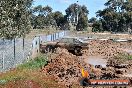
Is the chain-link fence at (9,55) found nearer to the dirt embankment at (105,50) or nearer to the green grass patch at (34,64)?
the green grass patch at (34,64)

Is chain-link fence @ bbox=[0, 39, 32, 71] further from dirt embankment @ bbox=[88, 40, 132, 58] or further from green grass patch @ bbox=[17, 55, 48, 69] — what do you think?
dirt embankment @ bbox=[88, 40, 132, 58]

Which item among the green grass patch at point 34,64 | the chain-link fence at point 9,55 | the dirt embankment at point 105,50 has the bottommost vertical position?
the dirt embankment at point 105,50

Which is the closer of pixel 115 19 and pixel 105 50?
pixel 105 50

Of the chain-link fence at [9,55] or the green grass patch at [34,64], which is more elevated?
the chain-link fence at [9,55]

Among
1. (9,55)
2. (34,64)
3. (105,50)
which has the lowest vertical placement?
(105,50)

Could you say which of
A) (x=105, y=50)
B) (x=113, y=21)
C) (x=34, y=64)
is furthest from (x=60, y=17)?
(x=34, y=64)

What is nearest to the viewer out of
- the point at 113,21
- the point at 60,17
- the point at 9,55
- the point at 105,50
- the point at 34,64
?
the point at 9,55

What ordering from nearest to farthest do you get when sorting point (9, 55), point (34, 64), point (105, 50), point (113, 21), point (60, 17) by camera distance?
point (9, 55) < point (34, 64) < point (105, 50) < point (113, 21) < point (60, 17)

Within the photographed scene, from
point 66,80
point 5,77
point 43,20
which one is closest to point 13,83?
point 5,77

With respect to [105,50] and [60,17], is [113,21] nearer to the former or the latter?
[60,17]

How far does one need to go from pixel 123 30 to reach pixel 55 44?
93.4m

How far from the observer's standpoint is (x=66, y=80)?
19.9 metres

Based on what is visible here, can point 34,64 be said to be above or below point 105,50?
above

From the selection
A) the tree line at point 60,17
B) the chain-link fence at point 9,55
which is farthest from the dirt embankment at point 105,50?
the tree line at point 60,17
